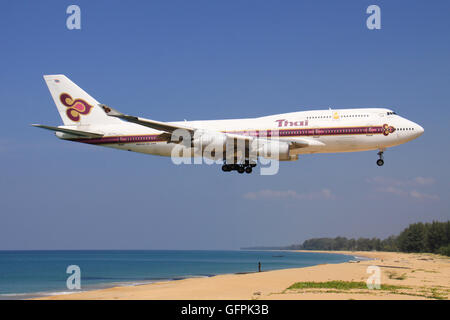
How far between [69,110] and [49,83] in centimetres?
333

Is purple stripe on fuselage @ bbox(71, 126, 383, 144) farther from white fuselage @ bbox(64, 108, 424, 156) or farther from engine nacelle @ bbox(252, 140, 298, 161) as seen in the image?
engine nacelle @ bbox(252, 140, 298, 161)

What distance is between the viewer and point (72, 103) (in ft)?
154

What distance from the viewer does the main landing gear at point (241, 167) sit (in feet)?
135

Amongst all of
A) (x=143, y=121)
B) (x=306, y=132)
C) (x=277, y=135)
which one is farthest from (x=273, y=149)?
(x=143, y=121)

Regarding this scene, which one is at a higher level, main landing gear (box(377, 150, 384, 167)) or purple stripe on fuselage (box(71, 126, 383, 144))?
purple stripe on fuselage (box(71, 126, 383, 144))

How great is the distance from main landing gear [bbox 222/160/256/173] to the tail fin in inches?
492

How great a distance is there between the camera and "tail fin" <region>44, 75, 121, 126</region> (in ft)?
151

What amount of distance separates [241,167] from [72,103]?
17.6 m

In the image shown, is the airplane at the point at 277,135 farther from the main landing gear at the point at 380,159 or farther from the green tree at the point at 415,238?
the green tree at the point at 415,238

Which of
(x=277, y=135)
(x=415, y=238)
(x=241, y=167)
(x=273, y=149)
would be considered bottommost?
(x=415, y=238)

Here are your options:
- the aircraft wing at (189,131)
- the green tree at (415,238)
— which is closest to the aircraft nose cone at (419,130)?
the aircraft wing at (189,131)

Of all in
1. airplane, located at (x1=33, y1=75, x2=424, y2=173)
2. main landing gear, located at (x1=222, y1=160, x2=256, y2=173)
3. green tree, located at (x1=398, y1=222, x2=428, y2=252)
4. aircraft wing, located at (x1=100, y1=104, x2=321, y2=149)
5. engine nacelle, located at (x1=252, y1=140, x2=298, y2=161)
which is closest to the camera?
aircraft wing, located at (x1=100, y1=104, x2=321, y2=149)

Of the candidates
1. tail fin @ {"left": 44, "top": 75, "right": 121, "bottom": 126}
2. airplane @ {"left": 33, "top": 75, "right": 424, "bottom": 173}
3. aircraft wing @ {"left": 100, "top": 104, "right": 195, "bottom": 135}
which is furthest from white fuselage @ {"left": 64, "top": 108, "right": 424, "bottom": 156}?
tail fin @ {"left": 44, "top": 75, "right": 121, "bottom": 126}

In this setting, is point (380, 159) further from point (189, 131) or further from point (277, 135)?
point (189, 131)
